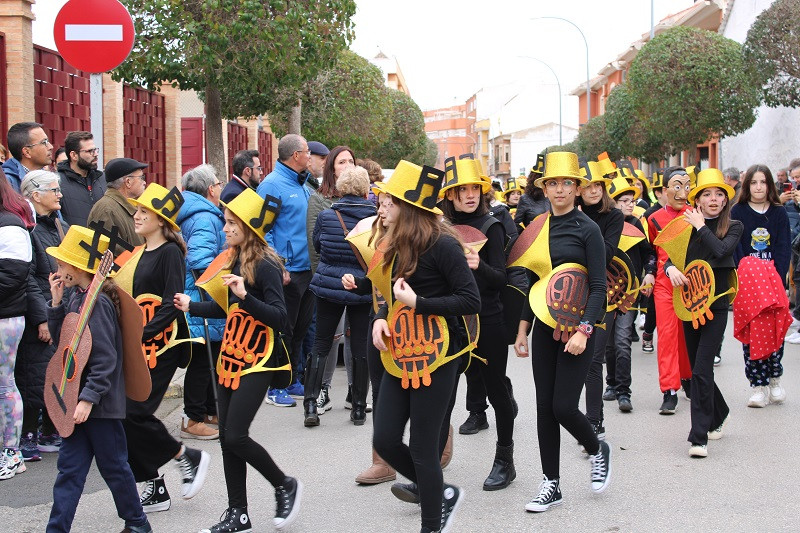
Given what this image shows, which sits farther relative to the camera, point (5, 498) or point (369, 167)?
point (369, 167)

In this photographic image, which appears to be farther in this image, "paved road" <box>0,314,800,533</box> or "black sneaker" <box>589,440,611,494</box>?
"black sneaker" <box>589,440,611,494</box>

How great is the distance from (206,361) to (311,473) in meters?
1.34

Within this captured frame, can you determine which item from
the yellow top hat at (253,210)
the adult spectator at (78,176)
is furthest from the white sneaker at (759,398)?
the adult spectator at (78,176)

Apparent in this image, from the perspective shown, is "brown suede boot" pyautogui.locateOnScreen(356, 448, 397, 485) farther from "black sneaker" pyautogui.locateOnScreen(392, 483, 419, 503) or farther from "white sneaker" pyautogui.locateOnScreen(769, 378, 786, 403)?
"white sneaker" pyautogui.locateOnScreen(769, 378, 786, 403)

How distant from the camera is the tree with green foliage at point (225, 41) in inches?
496

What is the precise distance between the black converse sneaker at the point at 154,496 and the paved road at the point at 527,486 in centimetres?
5

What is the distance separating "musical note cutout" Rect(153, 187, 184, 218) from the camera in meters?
5.49

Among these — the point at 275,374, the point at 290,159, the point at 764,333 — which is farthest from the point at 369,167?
the point at 275,374

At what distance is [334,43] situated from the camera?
14.4 meters

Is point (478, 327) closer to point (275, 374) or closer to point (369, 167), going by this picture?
point (275, 374)

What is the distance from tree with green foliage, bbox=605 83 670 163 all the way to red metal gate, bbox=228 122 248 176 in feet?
46.5

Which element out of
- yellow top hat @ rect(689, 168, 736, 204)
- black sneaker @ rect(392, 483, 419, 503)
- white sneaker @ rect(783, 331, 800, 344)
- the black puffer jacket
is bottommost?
black sneaker @ rect(392, 483, 419, 503)

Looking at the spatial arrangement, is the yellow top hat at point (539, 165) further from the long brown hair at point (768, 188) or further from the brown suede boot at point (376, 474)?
the brown suede boot at point (376, 474)

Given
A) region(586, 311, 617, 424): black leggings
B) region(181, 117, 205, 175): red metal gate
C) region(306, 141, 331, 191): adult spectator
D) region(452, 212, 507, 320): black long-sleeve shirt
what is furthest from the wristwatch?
region(181, 117, 205, 175): red metal gate
